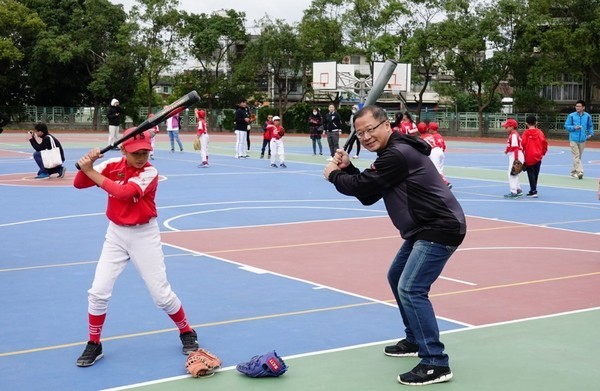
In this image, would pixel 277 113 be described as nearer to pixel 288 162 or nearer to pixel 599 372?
pixel 288 162

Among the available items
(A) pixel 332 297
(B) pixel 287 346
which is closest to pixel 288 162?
(A) pixel 332 297

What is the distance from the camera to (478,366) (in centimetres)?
652

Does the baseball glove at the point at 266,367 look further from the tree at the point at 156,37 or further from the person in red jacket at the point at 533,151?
the tree at the point at 156,37

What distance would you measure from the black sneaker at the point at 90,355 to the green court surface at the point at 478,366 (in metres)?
0.71

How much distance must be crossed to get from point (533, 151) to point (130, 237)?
1410 centimetres

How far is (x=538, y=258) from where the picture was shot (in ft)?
37.5

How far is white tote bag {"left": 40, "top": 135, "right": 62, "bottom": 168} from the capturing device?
2170 centimetres

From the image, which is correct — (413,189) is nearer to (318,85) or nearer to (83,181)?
(83,181)

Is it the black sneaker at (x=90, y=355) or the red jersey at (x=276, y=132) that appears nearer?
the black sneaker at (x=90, y=355)

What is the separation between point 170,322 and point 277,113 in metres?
57.1

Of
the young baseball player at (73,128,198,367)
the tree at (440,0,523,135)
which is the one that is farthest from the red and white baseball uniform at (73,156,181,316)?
the tree at (440,0,523,135)

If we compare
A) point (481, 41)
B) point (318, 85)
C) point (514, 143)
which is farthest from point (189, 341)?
point (481, 41)

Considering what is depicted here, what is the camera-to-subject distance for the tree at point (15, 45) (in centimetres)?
5891

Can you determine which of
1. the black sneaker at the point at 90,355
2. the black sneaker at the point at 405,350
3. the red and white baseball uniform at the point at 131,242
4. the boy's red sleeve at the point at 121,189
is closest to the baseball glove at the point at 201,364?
the red and white baseball uniform at the point at 131,242
